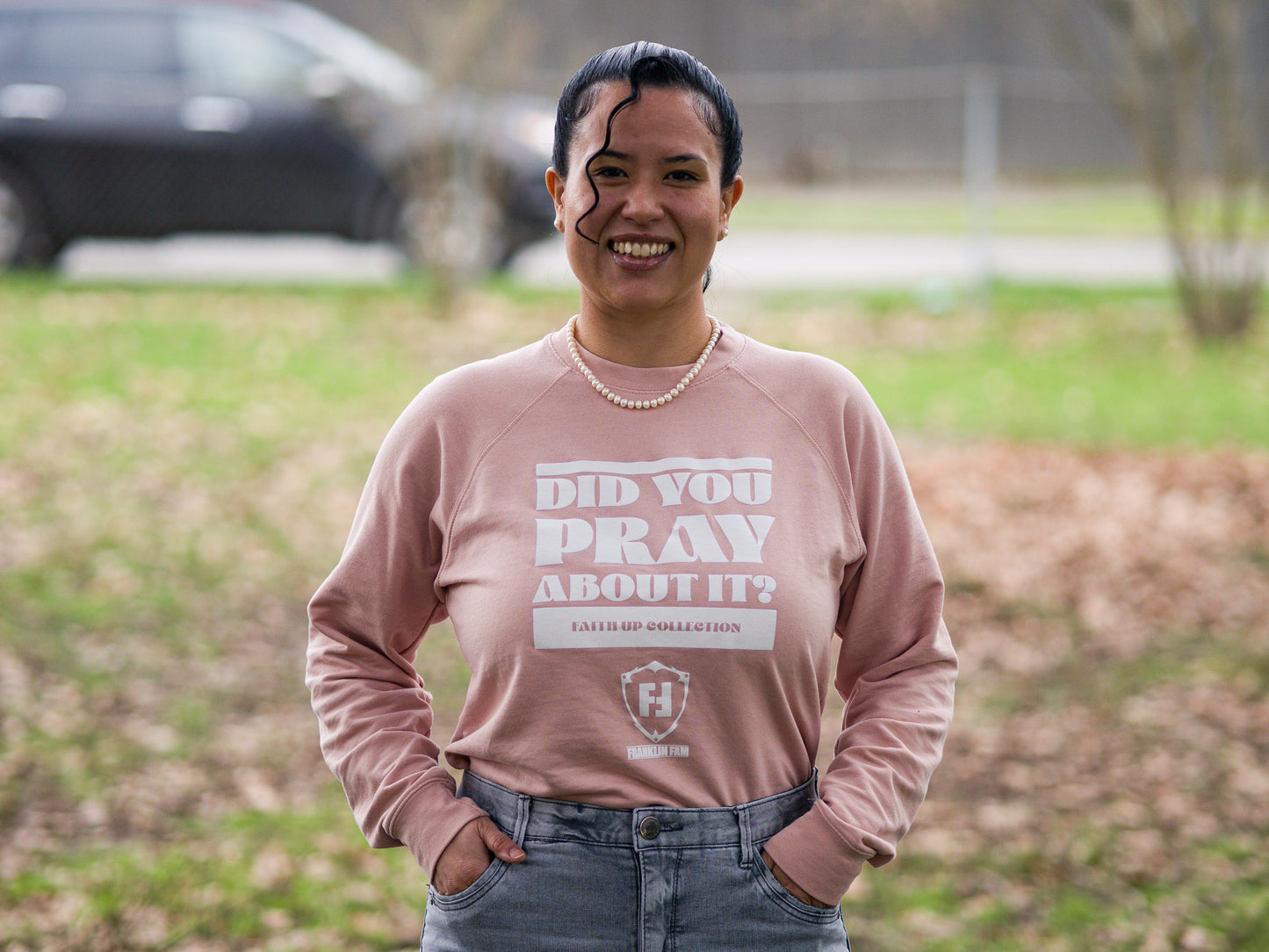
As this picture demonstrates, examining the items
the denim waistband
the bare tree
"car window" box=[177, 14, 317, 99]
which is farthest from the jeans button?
"car window" box=[177, 14, 317, 99]

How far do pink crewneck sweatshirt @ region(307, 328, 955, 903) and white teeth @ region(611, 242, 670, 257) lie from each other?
16 centimetres

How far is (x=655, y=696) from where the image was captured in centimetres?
195

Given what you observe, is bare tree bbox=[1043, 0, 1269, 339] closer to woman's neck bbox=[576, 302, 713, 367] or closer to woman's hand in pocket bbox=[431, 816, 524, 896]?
woman's neck bbox=[576, 302, 713, 367]

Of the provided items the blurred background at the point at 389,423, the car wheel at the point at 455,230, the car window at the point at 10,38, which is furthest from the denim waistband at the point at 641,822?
the car window at the point at 10,38

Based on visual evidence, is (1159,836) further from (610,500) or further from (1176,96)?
(1176,96)

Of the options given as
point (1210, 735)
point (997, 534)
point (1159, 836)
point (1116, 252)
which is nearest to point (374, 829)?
point (1159, 836)

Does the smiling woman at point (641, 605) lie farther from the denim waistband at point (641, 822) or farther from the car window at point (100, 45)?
the car window at point (100, 45)

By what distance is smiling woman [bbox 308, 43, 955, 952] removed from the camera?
76.8 inches

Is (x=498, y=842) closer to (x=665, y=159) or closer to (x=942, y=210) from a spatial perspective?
(x=665, y=159)

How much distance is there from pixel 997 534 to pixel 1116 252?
9090 millimetres

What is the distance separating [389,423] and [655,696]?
646cm

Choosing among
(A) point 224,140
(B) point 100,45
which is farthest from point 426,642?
(B) point 100,45

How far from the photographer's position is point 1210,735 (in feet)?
17.0

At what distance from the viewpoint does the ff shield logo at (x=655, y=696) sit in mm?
1945
